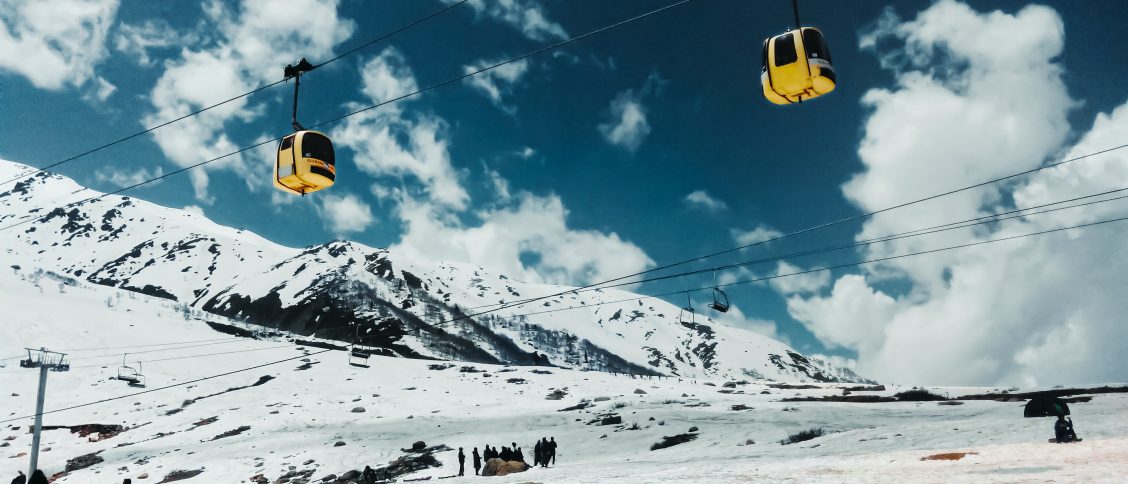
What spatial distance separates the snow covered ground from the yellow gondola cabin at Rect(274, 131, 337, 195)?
1169cm

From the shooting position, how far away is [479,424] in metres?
53.9

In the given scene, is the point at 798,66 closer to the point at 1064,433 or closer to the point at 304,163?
the point at 304,163

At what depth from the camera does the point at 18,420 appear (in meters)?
61.2

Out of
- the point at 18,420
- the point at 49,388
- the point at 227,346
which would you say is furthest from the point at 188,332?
the point at 18,420

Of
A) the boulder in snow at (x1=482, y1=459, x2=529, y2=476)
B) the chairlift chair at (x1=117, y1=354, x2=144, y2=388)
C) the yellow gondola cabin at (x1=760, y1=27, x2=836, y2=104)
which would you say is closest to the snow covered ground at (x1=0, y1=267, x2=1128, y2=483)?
the chairlift chair at (x1=117, y1=354, x2=144, y2=388)

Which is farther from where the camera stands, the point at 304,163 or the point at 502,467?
the point at 502,467

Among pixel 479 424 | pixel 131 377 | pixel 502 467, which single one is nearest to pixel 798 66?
pixel 502 467

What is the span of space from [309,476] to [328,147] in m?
30.3

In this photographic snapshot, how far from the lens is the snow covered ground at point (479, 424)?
750 inches

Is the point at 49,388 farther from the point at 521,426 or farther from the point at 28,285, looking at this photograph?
the point at 28,285

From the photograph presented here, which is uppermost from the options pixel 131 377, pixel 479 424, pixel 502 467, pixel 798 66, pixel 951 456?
pixel 131 377

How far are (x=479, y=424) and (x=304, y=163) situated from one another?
143 feet

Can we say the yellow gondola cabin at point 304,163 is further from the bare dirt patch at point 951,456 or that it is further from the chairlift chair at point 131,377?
the chairlift chair at point 131,377

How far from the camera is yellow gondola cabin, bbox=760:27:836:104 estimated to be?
34.4ft
